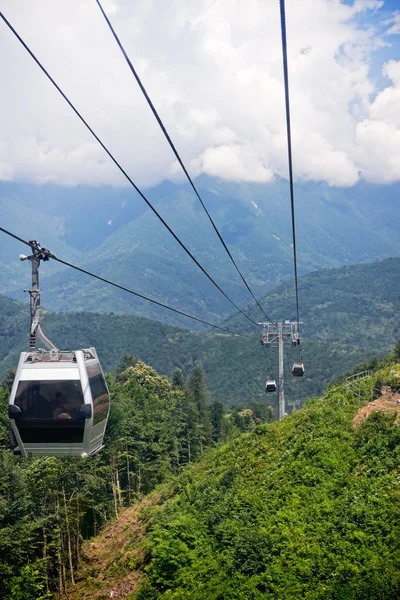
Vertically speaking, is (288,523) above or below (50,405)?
below

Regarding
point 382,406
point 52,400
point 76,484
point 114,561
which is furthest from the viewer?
point 76,484

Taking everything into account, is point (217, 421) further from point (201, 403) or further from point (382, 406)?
point (382, 406)

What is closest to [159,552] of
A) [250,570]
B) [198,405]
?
[250,570]

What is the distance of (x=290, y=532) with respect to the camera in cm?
1959

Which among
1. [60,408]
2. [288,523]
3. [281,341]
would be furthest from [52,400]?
[281,341]

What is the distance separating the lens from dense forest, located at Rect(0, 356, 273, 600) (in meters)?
25.8

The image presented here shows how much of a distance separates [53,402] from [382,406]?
1884cm

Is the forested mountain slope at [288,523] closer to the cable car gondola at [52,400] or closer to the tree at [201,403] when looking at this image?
the cable car gondola at [52,400]

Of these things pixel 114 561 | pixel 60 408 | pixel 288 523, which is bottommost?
pixel 114 561

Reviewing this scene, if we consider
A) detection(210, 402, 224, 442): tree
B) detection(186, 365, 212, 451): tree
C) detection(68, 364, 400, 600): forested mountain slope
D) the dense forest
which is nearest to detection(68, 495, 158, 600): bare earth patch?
detection(68, 364, 400, 600): forested mountain slope

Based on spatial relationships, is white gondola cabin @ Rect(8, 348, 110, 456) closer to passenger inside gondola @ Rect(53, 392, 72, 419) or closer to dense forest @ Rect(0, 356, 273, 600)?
passenger inside gondola @ Rect(53, 392, 72, 419)

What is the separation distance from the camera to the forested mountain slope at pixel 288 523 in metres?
17.4

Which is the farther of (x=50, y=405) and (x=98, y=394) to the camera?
(x=98, y=394)

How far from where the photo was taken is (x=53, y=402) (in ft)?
41.0
